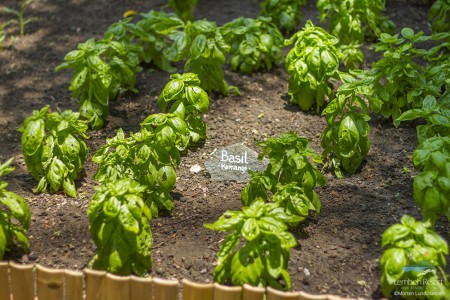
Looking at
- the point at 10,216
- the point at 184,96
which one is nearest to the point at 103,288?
the point at 10,216

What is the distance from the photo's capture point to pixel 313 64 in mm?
5367

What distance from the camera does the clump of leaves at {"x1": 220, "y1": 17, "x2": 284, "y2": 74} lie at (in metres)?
6.05

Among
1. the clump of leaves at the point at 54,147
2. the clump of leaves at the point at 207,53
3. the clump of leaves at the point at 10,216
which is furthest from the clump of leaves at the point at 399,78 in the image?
the clump of leaves at the point at 10,216

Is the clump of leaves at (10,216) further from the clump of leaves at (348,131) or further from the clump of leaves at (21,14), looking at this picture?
the clump of leaves at (21,14)

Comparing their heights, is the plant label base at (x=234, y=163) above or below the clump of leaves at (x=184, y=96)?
below

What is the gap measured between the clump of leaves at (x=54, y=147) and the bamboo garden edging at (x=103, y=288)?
41.6 inches

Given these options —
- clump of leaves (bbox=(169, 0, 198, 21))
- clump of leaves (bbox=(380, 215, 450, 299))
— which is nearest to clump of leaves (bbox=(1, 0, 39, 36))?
clump of leaves (bbox=(169, 0, 198, 21))

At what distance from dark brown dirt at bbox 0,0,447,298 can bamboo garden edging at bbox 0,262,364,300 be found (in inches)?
18.6

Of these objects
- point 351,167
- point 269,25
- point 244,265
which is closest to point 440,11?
point 269,25

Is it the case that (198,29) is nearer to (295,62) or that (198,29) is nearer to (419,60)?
(295,62)

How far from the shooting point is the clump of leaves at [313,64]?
5.35 meters

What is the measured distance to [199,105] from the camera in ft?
16.6

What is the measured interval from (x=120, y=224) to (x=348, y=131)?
1830 mm

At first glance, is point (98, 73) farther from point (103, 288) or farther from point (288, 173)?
point (103, 288)
